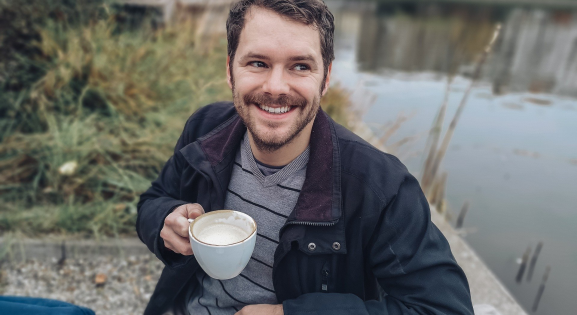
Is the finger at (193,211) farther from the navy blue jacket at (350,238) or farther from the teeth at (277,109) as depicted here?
the teeth at (277,109)

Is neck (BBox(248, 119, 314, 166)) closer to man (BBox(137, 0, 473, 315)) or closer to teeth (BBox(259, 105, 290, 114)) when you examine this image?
man (BBox(137, 0, 473, 315))

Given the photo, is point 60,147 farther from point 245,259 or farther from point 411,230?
point 411,230

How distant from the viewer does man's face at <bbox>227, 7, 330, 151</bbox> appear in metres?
1.38

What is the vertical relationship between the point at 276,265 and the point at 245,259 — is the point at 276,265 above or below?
below

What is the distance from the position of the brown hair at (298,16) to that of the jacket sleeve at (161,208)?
0.52m

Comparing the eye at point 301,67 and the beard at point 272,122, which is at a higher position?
the eye at point 301,67

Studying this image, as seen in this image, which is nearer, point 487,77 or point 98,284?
point 98,284

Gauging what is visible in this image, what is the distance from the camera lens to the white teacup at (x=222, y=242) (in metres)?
1.15

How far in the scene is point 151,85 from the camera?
432 centimetres

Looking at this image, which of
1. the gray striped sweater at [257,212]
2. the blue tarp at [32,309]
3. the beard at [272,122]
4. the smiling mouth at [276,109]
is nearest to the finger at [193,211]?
the gray striped sweater at [257,212]

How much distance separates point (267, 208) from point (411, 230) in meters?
0.53

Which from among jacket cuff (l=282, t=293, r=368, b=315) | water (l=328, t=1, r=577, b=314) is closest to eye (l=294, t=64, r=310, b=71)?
jacket cuff (l=282, t=293, r=368, b=315)

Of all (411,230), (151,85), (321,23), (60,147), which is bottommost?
(60,147)

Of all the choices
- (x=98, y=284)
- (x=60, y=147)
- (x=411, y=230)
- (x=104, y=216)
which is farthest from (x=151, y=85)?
(x=411, y=230)
